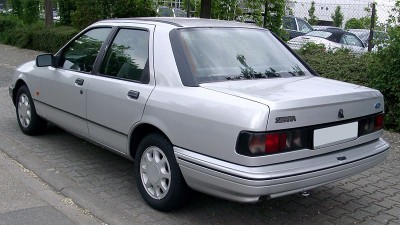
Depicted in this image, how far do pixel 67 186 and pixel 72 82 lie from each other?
3.72ft

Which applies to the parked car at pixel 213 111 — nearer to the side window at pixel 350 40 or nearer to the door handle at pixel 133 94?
the door handle at pixel 133 94

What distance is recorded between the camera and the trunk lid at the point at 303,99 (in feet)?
11.5

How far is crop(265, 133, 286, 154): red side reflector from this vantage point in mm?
3440

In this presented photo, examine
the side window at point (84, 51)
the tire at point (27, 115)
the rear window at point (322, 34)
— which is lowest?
the tire at point (27, 115)

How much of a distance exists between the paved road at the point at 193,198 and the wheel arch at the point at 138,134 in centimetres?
46

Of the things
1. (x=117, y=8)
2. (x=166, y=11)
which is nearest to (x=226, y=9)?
(x=117, y=8)

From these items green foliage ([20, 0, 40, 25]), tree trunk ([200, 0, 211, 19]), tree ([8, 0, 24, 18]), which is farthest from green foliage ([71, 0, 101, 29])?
tree ([8, 0, 24, 18])

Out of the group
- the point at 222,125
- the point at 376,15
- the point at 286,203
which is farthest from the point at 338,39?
the point at 222,125

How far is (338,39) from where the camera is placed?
631 inches

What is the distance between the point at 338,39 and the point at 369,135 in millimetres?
12475

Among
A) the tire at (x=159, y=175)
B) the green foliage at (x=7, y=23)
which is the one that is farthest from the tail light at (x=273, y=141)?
the green foliage at (x=7, y=23)

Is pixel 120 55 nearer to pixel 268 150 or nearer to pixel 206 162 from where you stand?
pixel 206 162

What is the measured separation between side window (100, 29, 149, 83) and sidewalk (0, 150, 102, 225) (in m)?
1.27

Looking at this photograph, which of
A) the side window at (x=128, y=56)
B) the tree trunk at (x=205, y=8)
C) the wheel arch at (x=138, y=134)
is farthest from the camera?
the tree trunk at (x=205, y=8)
